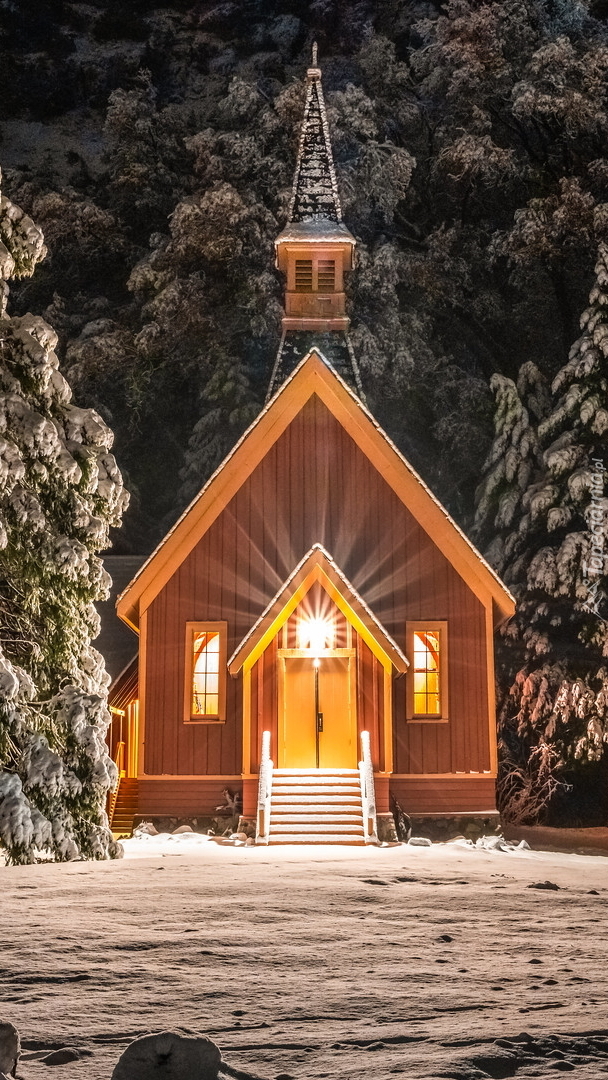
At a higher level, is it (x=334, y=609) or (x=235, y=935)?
(x=334, y=609)

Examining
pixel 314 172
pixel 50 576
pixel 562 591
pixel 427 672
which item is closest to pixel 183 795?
pixel 427 672

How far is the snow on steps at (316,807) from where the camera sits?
16.2m

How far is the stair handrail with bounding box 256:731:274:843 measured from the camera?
1638 centimetres

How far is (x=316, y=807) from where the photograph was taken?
1686 cm

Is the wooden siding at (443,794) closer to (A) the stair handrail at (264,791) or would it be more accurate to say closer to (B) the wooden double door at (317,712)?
(B) the wooden double door at (317,712)

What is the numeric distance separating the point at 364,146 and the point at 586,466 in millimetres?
12344

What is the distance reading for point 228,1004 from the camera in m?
5.70

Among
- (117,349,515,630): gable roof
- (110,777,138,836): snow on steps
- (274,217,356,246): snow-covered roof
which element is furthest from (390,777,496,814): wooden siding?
(274,217,356,246): snow-covered roof

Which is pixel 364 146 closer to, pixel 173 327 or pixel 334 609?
pixel 173 327

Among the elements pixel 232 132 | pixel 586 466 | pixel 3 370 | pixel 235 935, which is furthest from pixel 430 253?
pixel 235 935

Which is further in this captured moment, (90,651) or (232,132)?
(232,132)

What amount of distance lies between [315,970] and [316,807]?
412 inches

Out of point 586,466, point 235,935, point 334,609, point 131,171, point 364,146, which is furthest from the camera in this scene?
point 131,171

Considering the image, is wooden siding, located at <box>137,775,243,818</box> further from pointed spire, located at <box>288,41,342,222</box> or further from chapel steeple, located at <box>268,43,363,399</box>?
pointed spire, located at <box>288,41,342,222</box>
